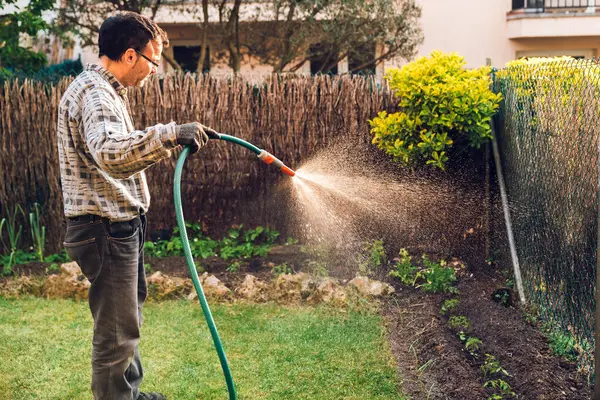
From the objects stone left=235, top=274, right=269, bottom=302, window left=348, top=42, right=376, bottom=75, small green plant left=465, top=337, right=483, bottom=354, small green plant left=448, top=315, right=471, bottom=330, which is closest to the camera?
small green plant left=465, top=337, right=483, bottom=354

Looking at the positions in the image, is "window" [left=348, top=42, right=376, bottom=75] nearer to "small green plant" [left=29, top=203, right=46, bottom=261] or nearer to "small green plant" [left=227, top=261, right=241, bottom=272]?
"small green plant" [left=227, top=261, right=241, bottom=272]

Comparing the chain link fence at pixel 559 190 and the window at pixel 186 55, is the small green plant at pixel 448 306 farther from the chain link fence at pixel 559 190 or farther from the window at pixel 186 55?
the window at pixel 186 55

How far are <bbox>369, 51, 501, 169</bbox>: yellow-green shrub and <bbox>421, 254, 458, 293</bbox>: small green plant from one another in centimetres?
95

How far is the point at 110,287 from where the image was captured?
307 centimetres

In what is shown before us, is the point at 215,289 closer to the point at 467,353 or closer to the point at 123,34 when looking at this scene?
the point at 467,353

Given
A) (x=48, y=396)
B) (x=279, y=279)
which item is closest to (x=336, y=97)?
(x=279, y=279)

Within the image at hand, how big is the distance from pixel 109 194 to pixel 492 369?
231cm

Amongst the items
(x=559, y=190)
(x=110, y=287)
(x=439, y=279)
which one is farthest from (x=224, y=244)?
(x=110, y=287)

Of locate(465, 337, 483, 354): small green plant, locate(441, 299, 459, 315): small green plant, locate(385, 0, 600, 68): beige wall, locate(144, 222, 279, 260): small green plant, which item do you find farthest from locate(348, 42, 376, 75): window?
locate(465, 337, 483, 354): small green plant

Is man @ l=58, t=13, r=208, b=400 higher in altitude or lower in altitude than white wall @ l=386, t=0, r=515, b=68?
lower

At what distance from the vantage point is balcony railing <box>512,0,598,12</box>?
15.3 metres

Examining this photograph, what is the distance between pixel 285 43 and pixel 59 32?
403 centimetres

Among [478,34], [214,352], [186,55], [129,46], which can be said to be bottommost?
[214,352]

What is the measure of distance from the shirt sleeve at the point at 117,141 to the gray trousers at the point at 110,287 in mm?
371
